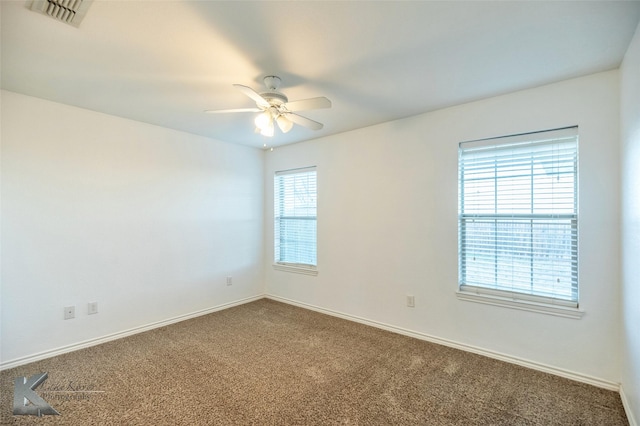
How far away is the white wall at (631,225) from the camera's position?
1714 millimetres

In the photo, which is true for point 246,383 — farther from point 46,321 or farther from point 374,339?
point 46,321

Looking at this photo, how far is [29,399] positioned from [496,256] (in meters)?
3.87

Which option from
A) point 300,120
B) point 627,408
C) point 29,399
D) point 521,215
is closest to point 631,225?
point 521,215

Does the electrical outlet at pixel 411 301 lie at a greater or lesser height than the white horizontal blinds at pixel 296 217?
lesser

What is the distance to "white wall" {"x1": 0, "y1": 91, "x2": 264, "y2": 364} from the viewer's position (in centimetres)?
259

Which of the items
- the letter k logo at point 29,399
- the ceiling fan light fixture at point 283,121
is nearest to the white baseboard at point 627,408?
the ceiling fan light fixture at point 283,121

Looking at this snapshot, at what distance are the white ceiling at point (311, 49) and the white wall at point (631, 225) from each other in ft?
0.77

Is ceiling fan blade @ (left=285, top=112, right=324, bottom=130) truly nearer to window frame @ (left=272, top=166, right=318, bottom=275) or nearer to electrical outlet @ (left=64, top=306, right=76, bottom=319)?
window frame @ (left=272, top=166, right=318, bottom=275)

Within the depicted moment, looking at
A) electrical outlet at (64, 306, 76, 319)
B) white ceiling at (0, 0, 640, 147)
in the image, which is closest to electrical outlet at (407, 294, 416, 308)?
white ceiling at (0, 0, 640, 147)

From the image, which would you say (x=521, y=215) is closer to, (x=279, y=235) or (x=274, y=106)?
(x=274, y=106)

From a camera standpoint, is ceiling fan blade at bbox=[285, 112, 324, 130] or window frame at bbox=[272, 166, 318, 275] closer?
ceiling fan blade at bbox=[285, 112, 324, 130]

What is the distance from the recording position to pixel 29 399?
2.08 metres

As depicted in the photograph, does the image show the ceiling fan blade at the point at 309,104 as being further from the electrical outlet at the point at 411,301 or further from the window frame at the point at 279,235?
the electrical outlet at the point at 411,301

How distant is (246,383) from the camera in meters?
2.28
